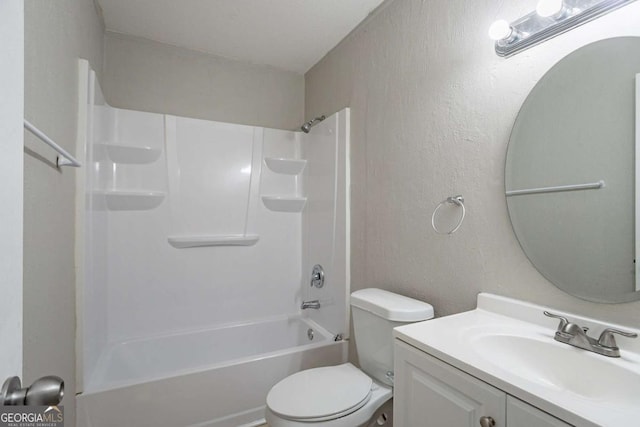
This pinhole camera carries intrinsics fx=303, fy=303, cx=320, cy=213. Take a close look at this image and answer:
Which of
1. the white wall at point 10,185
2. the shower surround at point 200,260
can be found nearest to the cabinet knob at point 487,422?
the white wall at point 10,185

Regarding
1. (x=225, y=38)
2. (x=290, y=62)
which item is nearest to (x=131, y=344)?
(x=225, y=38)

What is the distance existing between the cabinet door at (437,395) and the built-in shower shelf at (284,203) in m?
1.73

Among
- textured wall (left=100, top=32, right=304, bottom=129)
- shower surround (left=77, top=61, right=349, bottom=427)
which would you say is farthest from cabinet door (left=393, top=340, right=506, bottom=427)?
textured wall (left=100, top=32, right=304, bottom=129)

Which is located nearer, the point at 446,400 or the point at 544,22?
the point at 446,400

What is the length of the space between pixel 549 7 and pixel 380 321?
1.32 meters

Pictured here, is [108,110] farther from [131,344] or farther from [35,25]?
[131,344]

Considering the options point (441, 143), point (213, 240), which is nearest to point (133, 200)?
point (213, 240)

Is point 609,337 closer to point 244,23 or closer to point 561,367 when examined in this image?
point 561,367

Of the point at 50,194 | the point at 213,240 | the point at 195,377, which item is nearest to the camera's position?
the point at 50,194

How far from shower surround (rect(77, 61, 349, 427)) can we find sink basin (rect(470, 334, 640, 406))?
3.80 feet

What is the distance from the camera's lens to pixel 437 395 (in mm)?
858

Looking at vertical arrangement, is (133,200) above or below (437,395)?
above

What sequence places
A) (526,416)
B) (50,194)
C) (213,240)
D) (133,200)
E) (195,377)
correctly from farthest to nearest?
(213,240)
(133,200)
(195,377)
(50,194)
(526,416)

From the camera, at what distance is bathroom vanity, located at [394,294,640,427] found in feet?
2.09
